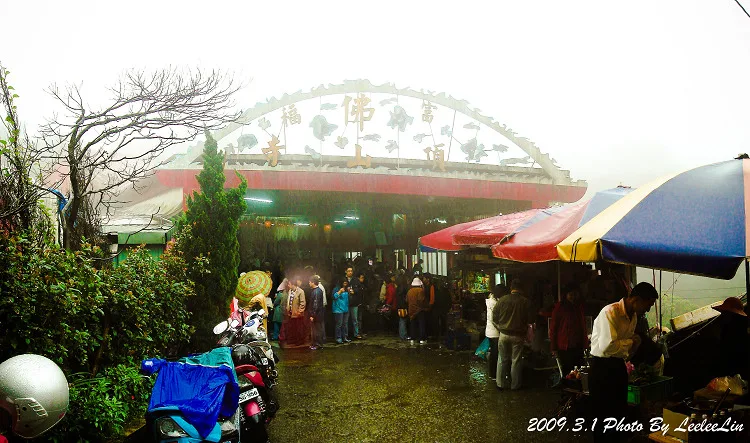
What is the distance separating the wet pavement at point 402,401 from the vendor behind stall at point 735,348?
1.76m

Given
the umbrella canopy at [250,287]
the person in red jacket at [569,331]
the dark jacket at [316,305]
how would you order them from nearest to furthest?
the person in red jacket at [569,331] → the umbrella canopy at [250,287] → the dark jacket at [316,305]

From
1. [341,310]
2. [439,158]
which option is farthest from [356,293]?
[439,158]

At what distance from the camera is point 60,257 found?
519 cm

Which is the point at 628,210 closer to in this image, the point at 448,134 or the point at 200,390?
the point at 200,390

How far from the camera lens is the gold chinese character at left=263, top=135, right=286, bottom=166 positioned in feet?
53.4

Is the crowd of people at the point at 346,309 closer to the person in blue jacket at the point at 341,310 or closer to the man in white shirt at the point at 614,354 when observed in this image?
the person in blue jacket at the point at 341,310

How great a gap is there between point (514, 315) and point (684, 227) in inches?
185

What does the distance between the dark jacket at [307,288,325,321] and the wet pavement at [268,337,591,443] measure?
4.31 ft

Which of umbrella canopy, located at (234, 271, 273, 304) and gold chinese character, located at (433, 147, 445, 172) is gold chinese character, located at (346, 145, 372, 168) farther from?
umbrella canopy, located at (234, 271, 273, 304)

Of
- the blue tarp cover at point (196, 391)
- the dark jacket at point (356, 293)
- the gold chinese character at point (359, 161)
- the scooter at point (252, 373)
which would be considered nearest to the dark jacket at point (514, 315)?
the scooter at point (252, 373)

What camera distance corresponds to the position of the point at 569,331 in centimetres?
728

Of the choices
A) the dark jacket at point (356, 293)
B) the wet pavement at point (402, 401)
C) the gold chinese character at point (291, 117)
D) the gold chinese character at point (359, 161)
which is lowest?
the wet pavement at point (402, 401)

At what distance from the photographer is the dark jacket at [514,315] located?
7.95 meters

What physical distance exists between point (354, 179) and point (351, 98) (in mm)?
3384
